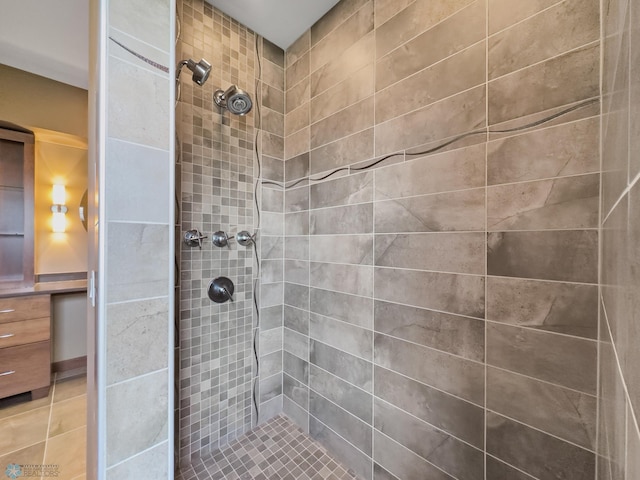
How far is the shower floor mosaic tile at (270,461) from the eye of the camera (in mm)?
1239

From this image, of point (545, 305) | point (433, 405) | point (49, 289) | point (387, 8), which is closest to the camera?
point (545, 305)

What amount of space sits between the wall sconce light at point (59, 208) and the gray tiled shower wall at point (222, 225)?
1843 mm

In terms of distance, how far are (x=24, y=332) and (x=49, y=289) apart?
325 mm

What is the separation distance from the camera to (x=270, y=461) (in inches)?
52.1

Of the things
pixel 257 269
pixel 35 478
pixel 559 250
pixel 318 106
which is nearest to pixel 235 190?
pixel 257 269

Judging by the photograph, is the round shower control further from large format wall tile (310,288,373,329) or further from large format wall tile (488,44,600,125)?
large format wall tile (488,44,600,125)

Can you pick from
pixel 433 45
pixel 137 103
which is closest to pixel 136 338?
pixel 137 103

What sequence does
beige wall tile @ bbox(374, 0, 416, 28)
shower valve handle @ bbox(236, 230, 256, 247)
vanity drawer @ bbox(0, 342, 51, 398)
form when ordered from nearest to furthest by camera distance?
beige wall tile @ bbox(374, 0, 416, 28), shower valve handle @ bbox(236, 230, 256, 247), vanity drawer @ bbox(0, 342, 51, 398)

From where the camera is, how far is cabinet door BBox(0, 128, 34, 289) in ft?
6.54

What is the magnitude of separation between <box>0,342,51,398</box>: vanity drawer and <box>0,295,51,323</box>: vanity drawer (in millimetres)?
212

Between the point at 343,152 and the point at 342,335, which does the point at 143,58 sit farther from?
the point at 342,335

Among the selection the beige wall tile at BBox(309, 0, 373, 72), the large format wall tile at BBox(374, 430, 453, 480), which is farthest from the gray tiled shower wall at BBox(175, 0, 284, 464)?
the large format wall tile at BBox(374, 430, 453, 480)

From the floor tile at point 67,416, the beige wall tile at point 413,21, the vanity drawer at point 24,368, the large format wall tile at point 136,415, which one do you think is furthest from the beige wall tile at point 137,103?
the vanity drawer at point 24,368

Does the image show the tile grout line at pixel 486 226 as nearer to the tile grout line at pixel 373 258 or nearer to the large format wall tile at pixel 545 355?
the large format wall tile at pixel 545 355
